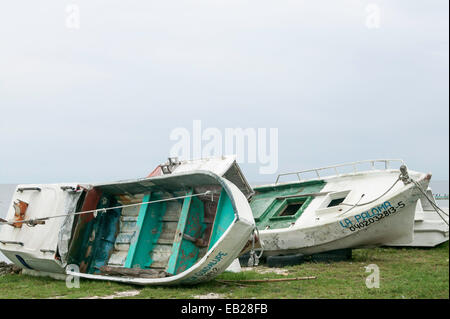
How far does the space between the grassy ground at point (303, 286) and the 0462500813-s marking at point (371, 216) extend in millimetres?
913

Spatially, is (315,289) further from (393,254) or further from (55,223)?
(393,254)

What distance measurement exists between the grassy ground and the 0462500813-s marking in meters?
0.91

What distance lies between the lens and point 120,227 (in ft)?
32.1

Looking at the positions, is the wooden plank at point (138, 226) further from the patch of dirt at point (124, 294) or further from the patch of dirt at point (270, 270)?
the patch of dirt at point (270, 270)

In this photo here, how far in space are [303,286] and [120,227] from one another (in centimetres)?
392

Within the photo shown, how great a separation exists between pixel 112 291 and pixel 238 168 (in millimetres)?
6726

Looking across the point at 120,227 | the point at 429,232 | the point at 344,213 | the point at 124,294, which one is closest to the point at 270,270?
the point at 344,213

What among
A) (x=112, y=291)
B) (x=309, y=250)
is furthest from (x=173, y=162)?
(x=112, y=291)

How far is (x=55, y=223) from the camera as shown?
9227 mm

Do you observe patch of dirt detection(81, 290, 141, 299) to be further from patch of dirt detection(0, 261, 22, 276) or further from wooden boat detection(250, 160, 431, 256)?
wooden boat detection(250, 160, 431, 256)

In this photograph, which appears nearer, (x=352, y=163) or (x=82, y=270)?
(x=82, y=270)

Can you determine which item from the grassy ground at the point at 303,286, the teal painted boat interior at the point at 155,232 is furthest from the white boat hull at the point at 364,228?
the teal painted boat interior at the point at 155,232

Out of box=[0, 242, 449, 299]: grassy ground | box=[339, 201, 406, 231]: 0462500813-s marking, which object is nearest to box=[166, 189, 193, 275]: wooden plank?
box=[0, 242, 449, 299]: grassy ground

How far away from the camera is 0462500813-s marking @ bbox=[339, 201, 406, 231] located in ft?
36.0
